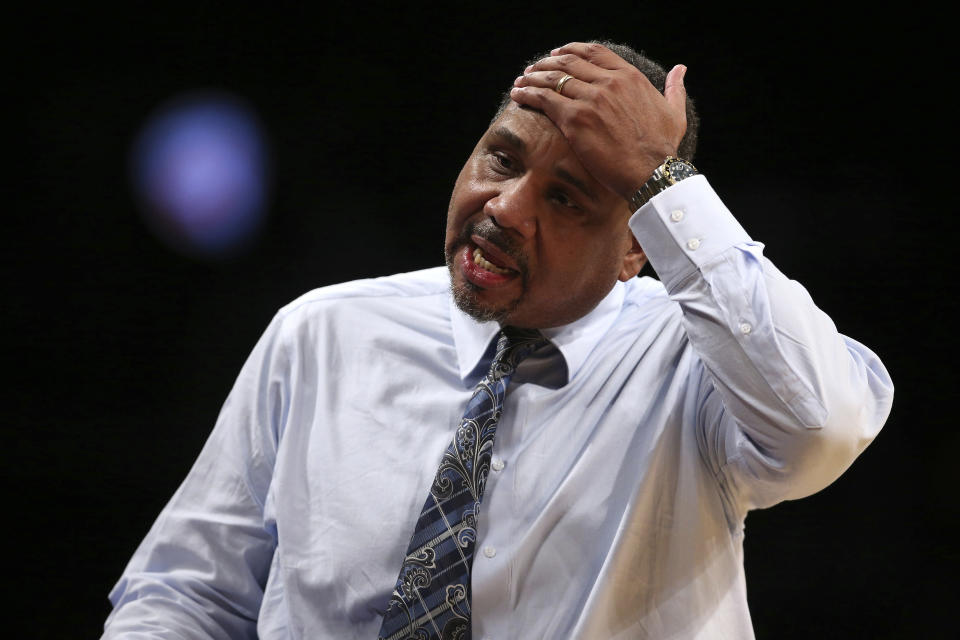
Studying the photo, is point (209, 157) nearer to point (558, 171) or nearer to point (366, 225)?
point (366, 225)

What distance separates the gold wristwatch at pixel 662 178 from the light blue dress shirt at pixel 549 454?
22mm

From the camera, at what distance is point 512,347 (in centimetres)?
156

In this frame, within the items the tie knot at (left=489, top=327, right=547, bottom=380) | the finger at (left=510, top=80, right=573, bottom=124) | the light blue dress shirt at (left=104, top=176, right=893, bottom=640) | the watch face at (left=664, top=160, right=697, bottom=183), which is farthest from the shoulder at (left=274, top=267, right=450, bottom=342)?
the watch face at (left=664, top=160, right=697, bottom=183)

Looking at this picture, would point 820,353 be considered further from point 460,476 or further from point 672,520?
point 460,476

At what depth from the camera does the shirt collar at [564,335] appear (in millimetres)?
1547

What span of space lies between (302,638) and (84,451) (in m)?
0.92

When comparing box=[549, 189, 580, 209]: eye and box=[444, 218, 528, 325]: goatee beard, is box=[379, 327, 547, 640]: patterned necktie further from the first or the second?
box=[549, 189, 580, 209]: eye

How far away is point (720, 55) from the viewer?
1990 millimetres

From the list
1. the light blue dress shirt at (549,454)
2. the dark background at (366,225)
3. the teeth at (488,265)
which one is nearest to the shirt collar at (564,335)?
the light blue dress shirt at (549,454)

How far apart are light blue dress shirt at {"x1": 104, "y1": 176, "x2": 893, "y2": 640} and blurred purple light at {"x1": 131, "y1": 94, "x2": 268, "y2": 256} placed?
Result: 56 centimetres

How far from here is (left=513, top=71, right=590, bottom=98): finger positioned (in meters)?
1.38

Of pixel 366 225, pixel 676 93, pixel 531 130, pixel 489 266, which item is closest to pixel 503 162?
pixel 531 130

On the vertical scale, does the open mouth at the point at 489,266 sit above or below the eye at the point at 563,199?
below

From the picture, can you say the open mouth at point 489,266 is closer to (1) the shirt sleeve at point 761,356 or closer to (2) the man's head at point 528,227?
(2) the man's head at point 528,227
